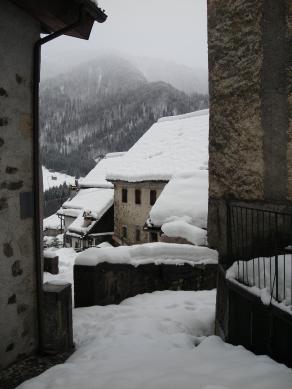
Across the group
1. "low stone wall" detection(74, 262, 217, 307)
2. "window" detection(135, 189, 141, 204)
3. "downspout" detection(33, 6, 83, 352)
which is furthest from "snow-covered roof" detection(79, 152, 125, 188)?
"downspout" detection(33, 6, 83, 352)

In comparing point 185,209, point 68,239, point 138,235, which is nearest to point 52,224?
point 68,239

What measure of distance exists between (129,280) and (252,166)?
13.0 feet

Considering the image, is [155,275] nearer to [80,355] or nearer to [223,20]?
[80,355]

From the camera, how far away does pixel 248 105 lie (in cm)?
377

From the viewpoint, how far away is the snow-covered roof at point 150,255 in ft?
21.7

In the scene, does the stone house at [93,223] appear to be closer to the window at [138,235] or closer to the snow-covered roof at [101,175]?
the snow-covered roof at [101,175]

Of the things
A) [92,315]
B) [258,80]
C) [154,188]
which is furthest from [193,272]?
[154,188]

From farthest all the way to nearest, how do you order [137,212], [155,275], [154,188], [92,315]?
[137,212] < [154,188] < [155,275] < [92,315]

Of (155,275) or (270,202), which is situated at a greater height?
(270,202)

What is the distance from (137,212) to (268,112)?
20.1 metres

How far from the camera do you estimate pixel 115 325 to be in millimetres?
5230

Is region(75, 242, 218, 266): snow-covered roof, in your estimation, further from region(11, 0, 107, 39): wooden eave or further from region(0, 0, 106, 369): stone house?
region(11, 0, 107, 39): wooden eave

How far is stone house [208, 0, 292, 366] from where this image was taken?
3393 millimetres

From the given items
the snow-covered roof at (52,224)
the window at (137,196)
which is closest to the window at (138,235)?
the window at (137,196)
